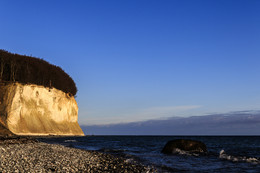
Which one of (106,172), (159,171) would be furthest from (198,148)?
(106,172)

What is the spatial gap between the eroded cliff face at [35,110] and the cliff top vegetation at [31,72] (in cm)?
159

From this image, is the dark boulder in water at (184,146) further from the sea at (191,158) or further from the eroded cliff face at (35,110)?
the eroded cliff face at (35,110)

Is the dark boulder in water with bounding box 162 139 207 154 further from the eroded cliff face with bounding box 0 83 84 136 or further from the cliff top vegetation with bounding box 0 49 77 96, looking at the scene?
the cliff top vegetation with bounding box 0 49 77 96

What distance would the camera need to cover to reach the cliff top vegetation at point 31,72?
160 feet

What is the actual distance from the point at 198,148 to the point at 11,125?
37193 millimetres

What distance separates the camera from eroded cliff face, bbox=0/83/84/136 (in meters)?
45.2

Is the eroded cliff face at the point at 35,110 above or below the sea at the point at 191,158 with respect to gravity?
above

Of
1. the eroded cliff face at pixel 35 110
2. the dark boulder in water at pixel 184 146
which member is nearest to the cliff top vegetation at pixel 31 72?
the eroded cliff face at pixel 35 110

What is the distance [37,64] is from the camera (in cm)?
5544

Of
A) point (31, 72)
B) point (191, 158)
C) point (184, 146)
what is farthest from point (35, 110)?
point (191, 158)

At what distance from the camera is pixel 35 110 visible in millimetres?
51312

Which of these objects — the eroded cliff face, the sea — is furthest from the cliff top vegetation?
the sea

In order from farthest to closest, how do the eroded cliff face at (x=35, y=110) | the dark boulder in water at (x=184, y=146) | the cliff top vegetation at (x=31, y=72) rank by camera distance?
the cliff top vegetation at (x=31, y=72)
the eroded cliff face at (x=35, y=110)
the dark boulder in water at (x=184, y=146)

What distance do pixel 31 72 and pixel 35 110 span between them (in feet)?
29.6
